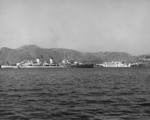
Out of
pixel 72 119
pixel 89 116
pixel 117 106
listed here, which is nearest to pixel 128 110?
pixel 117 106

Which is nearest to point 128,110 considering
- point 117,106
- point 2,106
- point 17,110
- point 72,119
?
point 117,106

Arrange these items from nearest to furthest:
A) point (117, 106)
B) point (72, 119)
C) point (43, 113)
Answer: point (72, 119) → point (43, 113) → point (117, 106)

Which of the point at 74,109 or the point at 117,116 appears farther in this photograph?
the point at 74,109

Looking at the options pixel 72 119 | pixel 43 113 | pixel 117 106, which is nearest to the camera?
pixel 72 119

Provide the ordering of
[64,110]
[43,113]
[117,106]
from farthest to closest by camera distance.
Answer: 1. [117,106]
2. [64,110]
3. [43,113]

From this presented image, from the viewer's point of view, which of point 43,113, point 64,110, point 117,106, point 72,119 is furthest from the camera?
point 117,106

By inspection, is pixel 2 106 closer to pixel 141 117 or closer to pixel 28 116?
pixel 28 116

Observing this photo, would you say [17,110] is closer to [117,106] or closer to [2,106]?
[2,106]

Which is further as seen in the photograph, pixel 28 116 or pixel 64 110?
pixel 64 110
